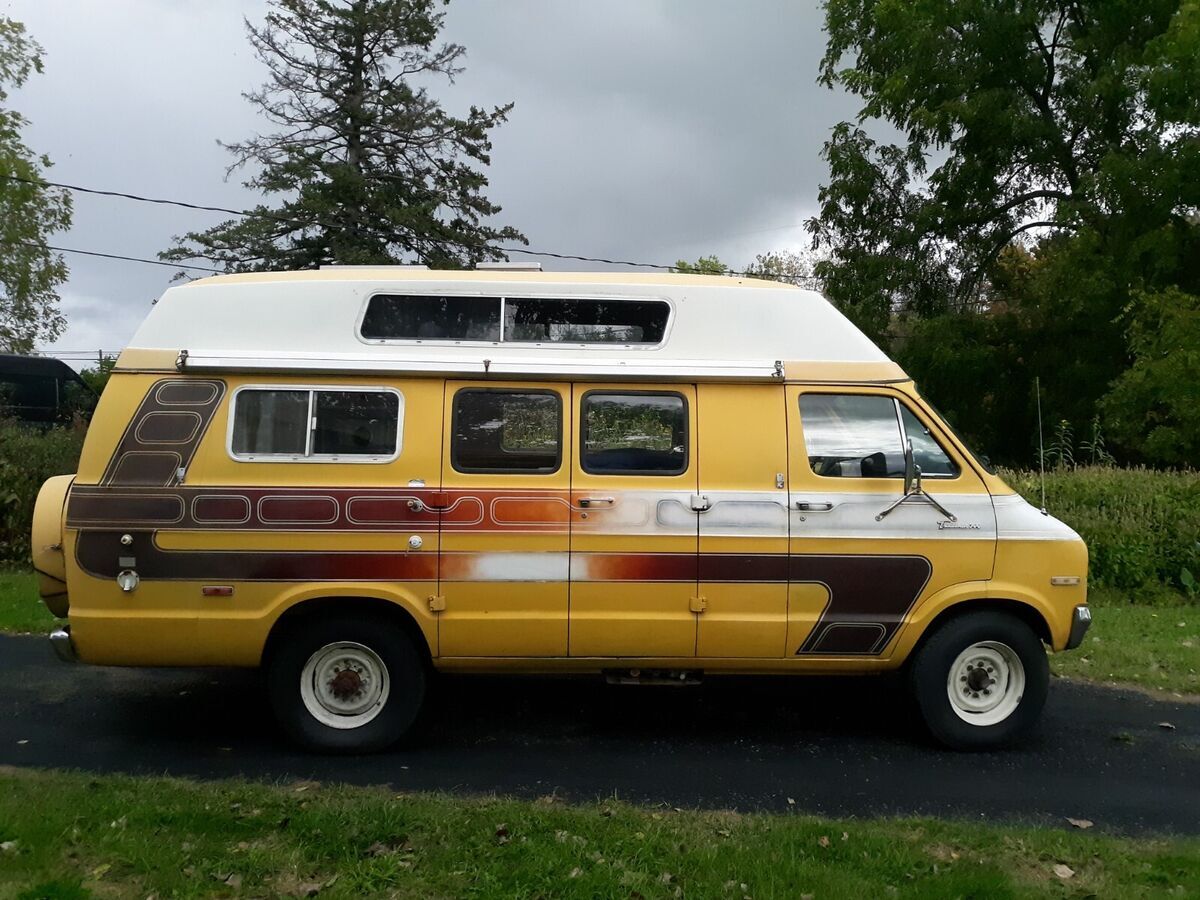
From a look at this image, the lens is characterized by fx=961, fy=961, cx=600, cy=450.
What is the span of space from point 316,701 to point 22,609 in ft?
17.2

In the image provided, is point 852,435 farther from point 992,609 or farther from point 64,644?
point 64,644

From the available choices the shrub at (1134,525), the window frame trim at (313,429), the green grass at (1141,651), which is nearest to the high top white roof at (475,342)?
the window frame trim at (313,429)

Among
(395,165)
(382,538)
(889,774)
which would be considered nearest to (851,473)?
(889,774)

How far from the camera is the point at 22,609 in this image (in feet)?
30.3

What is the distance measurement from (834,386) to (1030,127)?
1405 centimetres

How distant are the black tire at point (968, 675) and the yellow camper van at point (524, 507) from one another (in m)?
0.02

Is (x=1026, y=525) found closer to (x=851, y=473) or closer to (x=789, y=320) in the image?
(x=851, y=473)

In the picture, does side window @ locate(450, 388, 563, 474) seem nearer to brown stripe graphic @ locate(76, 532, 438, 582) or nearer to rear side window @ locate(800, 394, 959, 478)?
brown stripe graphic @ locate(76, 532, 438, 582)

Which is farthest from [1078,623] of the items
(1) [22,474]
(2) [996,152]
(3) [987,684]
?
(2) [996,152]

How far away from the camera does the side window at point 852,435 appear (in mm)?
5691

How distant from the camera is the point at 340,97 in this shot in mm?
24625

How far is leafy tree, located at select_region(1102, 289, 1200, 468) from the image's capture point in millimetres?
13734

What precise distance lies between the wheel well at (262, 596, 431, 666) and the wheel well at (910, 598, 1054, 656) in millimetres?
3012

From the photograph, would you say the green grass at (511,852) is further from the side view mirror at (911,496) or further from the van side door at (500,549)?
the side view mirror at (911,496)
